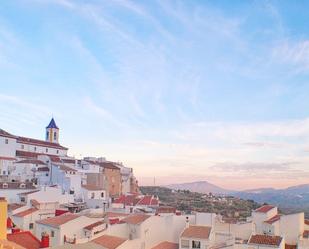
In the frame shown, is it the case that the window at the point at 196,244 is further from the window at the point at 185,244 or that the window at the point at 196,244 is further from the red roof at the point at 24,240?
the red roof at the point at 24,240

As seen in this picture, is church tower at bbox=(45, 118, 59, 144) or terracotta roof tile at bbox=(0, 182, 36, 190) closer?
terracotta roof tile at bbox=(0, 182, 36, 190)

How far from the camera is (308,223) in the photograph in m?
36.1

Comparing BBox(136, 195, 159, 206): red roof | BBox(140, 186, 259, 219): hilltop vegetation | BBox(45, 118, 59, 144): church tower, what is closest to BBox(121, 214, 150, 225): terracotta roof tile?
BBox(136, 195, 159, 206): red roof

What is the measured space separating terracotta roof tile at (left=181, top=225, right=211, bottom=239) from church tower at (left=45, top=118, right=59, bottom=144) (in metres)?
46.7

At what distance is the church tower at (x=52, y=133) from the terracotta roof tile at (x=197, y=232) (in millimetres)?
46748

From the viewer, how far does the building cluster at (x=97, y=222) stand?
27344mm

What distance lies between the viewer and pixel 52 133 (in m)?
73.9

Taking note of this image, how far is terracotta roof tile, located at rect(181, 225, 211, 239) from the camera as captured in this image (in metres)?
29.8

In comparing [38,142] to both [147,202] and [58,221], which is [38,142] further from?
[58,221]

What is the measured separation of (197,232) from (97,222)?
7.49 metres

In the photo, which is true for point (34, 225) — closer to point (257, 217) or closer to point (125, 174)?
point (257, 217)

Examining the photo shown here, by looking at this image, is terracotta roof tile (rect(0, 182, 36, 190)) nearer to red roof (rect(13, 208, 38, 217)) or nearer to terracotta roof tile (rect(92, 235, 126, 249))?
red roof (rect(13, 208, 38, 217))

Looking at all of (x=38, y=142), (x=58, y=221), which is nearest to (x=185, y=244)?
(x=58, y=221)

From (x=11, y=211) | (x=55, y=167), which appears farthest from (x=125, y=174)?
(x=11, y=211)
